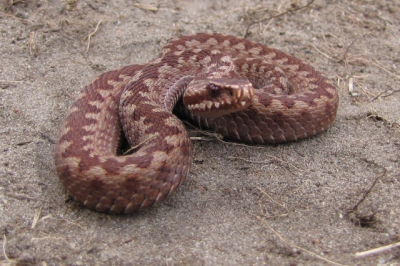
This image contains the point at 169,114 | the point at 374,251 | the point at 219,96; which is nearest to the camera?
the point at 374,251

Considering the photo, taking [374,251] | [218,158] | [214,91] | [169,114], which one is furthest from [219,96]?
[374,251]

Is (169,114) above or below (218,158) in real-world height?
above

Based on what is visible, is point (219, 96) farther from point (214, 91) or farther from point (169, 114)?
point (169, 114)

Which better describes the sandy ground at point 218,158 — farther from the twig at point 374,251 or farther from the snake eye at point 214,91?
the snake eye at point 214,91

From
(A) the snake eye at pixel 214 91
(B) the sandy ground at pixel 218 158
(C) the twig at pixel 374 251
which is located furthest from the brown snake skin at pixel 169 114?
(C) the twig at pixel 374 251

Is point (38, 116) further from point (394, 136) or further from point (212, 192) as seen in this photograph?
point (394, 136)

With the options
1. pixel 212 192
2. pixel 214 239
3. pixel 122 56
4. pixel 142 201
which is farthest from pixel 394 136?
pixel 122 56

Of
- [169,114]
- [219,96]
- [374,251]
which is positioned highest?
[219,96]
